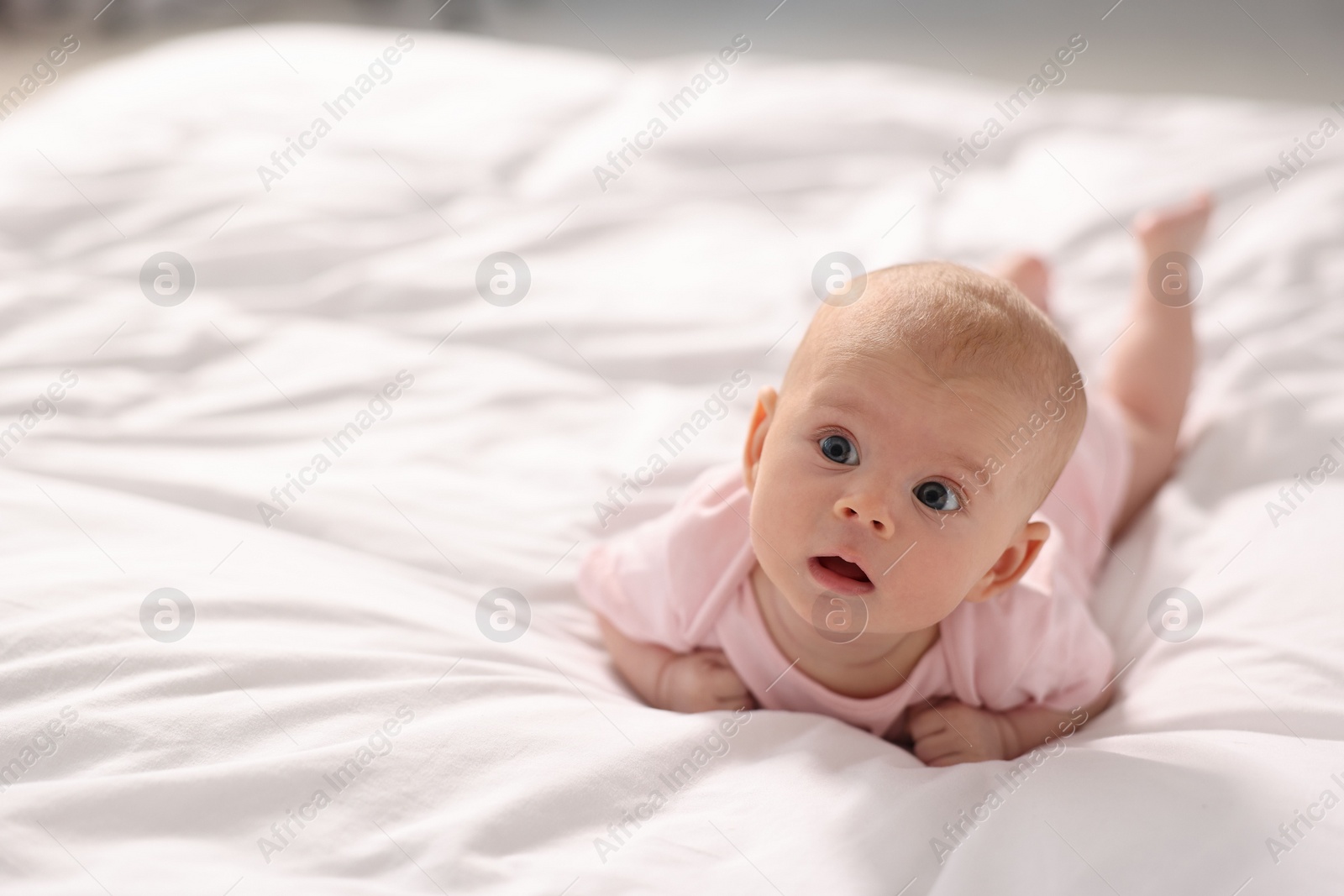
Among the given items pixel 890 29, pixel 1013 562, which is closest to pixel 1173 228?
pixel 1013 562

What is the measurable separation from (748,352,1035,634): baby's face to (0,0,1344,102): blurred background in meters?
3.21

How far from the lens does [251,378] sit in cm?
134

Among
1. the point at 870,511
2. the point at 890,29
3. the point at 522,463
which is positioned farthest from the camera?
the point at 890,29

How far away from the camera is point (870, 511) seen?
87 centimetres

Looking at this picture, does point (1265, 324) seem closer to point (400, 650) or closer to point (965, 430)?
point (965, 430)

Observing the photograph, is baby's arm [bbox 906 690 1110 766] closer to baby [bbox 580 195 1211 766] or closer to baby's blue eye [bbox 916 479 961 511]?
baby [bbox 580 195 1211 766]

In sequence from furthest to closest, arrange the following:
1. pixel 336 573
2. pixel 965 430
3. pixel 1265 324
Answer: pixel 1265 324, pixel 336 573, pixel 965 430

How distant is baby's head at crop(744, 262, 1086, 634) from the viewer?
88cm

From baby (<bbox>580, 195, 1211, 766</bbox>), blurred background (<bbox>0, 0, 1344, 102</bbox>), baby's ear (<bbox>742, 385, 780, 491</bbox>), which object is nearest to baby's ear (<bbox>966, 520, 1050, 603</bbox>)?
baby (<bbox>580, 195, 1211, 766</bbox>)

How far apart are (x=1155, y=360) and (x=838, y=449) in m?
0.67

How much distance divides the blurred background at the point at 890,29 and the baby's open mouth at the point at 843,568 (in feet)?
10.6

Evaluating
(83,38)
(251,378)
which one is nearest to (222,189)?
(251,378)

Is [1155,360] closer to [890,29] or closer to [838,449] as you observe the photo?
[838,449]

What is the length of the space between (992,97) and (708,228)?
2.05 ft
